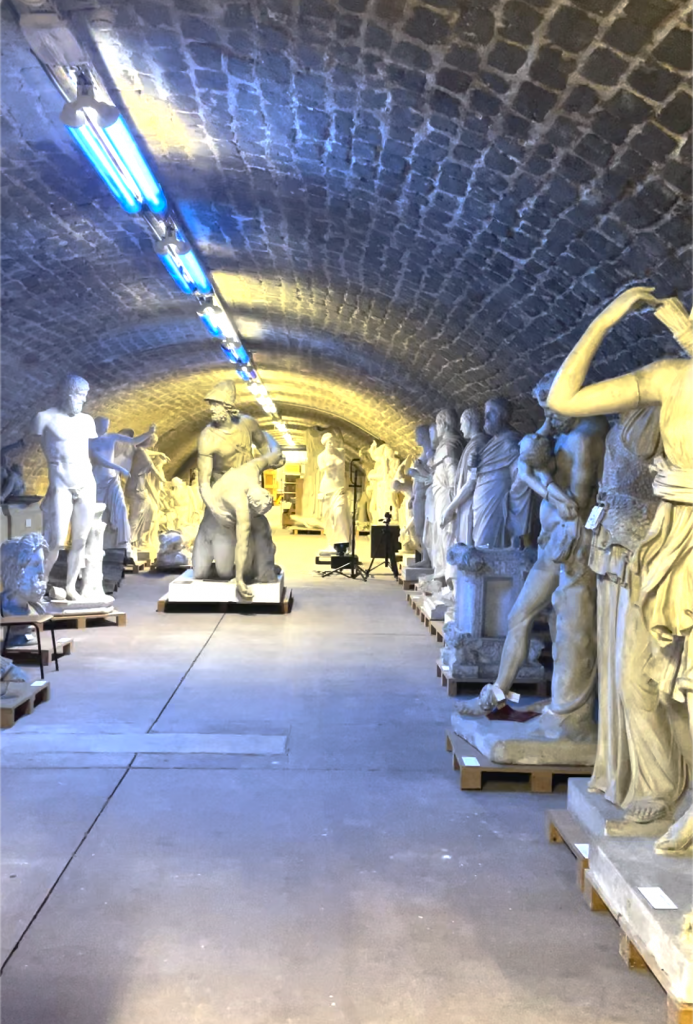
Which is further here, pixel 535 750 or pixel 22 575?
pixel 22 575

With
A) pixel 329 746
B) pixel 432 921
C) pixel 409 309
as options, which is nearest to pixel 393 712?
pixel 329 746

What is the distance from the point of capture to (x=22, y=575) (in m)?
7.12

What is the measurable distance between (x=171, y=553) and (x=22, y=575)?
795 cm

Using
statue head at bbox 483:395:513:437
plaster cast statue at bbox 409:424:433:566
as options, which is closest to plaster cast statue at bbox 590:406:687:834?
statue head at bbox 483:395:513:437

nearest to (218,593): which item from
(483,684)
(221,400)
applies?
(221,400)

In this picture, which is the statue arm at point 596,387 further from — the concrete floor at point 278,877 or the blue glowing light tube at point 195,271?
the blue glowing light tube at point 195,271

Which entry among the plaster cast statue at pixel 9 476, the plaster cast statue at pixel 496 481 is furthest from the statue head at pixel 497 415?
the plaster cast statue at pixel 9 476

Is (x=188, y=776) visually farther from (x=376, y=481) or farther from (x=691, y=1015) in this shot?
(x=376, y=481)

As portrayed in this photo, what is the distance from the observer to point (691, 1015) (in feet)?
9.01

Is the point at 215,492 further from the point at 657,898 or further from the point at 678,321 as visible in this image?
the point at 657,898

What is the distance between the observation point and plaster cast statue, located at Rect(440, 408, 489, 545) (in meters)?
8.69

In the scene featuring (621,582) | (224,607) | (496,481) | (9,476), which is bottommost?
(224,607)

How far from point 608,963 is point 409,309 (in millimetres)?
7539

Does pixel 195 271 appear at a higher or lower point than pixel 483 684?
higher
